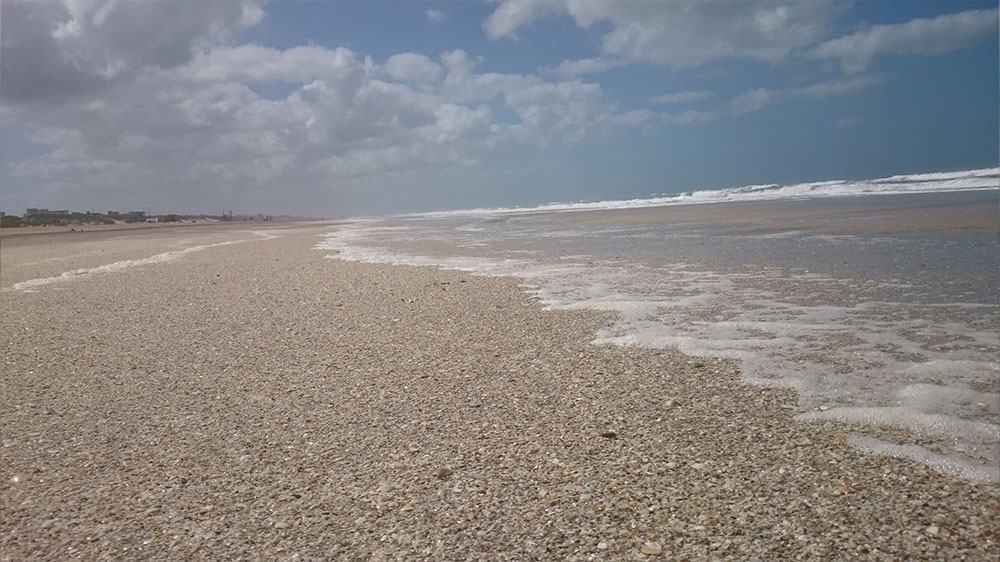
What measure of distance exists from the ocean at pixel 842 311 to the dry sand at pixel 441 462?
0.30 m

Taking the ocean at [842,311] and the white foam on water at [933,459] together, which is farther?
the ocean at [842,311]

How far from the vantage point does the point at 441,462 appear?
288cm

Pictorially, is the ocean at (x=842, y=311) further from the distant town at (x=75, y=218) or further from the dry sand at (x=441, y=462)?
the distant town at (x=75, y=218)

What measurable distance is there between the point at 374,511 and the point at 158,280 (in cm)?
1021

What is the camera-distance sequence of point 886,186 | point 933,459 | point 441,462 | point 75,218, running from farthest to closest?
1. point 75,218
2. point 886,186
3. point 441,462
4. point 933,459

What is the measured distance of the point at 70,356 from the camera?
17.8 feet

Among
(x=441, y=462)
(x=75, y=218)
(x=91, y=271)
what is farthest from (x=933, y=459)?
(x=75, y=218)

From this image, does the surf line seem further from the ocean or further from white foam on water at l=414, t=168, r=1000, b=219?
white foam on water at l=414, t=168, r=1000, b=219

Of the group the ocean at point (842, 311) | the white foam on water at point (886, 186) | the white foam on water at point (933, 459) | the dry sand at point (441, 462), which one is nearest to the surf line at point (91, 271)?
the ocean at point (842, 311)

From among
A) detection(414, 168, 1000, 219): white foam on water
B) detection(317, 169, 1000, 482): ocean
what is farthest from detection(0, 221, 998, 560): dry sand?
detection(414, 168, 1000, 219): white foam on water

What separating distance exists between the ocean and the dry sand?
297mm

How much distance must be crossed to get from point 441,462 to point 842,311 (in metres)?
4.19

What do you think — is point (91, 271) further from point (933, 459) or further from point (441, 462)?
point (933, 459)

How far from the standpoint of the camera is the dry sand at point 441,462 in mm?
2201
